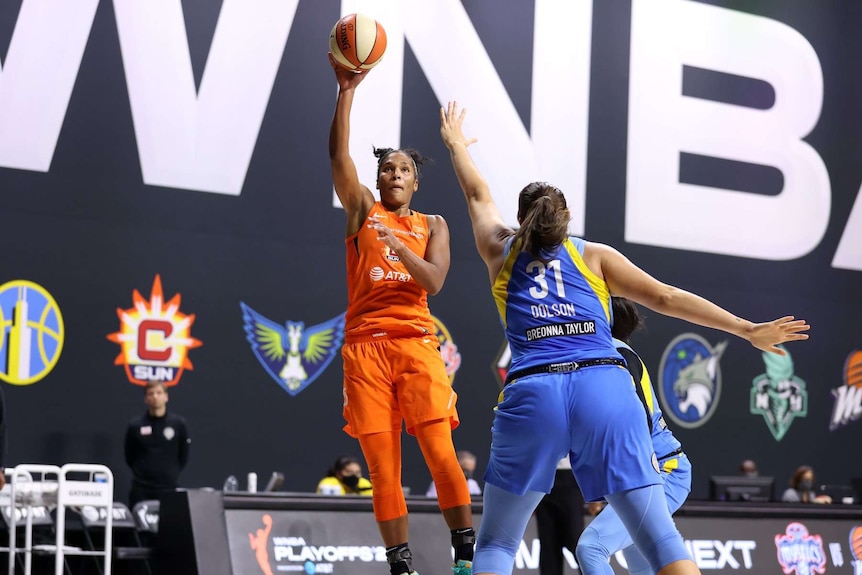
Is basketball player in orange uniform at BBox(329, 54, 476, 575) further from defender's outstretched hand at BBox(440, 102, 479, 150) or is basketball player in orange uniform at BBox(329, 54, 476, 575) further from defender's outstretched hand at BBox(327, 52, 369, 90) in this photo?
defender's outstretched hand at BBox(440, 102, 479, 150)

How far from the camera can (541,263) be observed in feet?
13.6

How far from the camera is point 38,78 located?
11.0 metres

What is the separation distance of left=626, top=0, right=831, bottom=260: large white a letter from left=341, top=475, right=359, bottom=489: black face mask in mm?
5646

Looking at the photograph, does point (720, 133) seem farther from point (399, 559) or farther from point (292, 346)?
point (399, 559)

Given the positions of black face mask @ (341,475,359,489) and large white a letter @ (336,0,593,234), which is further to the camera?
large white a letter @ (336,0,593,234)

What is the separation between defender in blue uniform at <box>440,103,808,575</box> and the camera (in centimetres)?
387

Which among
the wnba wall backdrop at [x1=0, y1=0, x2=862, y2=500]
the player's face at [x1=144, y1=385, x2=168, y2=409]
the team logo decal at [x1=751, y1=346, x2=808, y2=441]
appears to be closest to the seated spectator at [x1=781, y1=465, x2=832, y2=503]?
the team logo decal at [x1=751, y1=346, x2=808, y2=441]

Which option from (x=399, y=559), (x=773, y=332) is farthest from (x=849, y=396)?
(x=773, y=332)

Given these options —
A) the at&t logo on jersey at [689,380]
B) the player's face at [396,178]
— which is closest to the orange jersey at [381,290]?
the player's face at [396,178]

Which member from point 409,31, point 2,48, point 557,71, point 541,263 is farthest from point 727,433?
point 541,263

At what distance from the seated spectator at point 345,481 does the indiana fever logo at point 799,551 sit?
11.4ft

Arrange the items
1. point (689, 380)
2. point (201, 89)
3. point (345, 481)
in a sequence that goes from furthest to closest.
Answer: point (689, 380), point (201, 89), point (345, 481)

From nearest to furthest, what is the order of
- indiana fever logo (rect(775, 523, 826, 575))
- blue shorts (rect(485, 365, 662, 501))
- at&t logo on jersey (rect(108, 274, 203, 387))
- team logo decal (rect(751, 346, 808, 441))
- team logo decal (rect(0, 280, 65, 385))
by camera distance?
1. blue shorts (rect(485, 365, 662, 501))
2. indiana fever logo (rect(775, 523, 826, 575))
3. team logo decal (rect(0, 280, 65, 385))
4. at&t logo on jersey (rect(108, 274, 203, 387))
5. team logo decal (rect(751, 346, 808, 441))

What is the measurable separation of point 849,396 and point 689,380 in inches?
102
